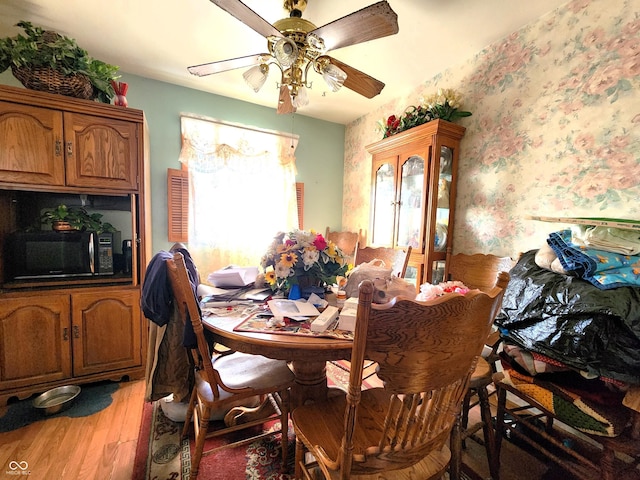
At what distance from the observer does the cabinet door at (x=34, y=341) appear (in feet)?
5.56

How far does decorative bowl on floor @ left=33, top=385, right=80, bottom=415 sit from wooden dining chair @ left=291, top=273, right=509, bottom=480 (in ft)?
5.72

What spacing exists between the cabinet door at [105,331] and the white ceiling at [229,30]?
6.12 feet

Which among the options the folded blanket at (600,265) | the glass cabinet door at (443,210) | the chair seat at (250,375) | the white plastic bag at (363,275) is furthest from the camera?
the glass cabinet door at (443,210)

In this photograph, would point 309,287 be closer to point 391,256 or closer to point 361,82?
point 391,256

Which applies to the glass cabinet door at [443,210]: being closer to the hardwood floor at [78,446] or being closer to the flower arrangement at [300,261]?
the flower arrangement at [300,261]

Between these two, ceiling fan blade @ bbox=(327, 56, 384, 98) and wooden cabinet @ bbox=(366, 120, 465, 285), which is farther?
wooden cabinet @ bbox=(366, 120, 465, 285)

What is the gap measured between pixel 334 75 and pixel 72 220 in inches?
81.5

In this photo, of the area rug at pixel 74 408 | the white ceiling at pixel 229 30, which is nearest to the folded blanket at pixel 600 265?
the white ceiling at pixel 229 30

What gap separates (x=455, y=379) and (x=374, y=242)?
2108mm

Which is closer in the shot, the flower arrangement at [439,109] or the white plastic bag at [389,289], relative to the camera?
the white plastic bag at [389,289]

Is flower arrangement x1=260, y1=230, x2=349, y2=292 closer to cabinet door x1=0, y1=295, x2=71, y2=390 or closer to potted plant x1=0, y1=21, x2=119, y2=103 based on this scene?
cabinet door x1=0, y1=295, x2=71, y2=390

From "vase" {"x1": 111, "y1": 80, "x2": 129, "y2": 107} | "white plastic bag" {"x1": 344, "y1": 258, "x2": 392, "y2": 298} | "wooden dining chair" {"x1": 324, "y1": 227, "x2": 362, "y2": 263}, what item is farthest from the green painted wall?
"white plastic bag" {"x1": 344, "y1": 258, "x2": 392, "y2": 298}

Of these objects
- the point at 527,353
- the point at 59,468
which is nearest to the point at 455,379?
the point at 527,353

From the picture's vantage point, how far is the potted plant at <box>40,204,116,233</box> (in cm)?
189
